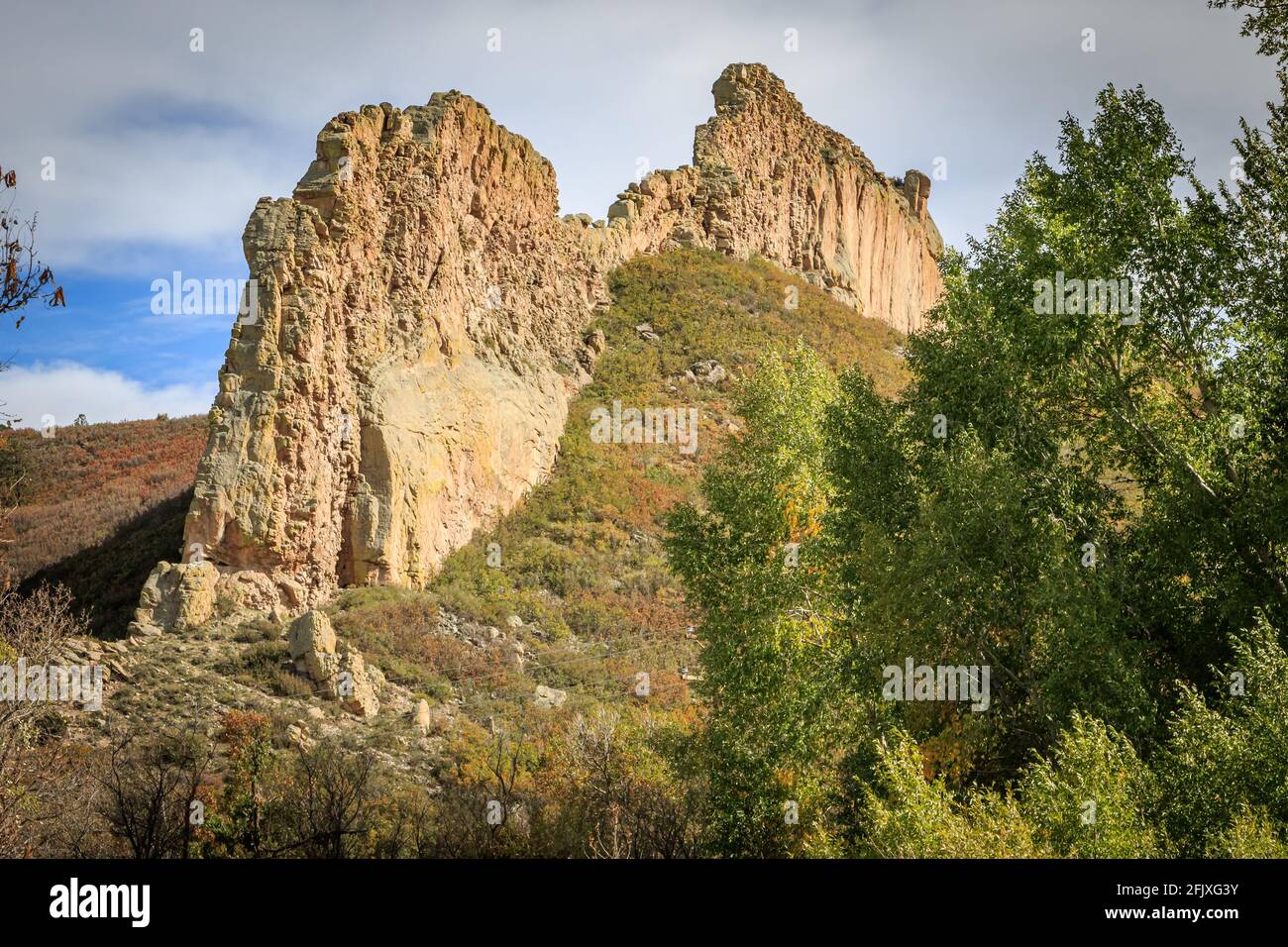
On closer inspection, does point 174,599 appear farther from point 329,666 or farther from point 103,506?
point 103,506

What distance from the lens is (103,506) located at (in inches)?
1854

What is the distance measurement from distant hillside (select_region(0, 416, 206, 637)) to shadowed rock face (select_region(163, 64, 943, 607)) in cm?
452

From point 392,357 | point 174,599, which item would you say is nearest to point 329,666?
point 174,599

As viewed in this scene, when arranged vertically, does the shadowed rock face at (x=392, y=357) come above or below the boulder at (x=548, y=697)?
above

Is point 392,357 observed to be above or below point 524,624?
above

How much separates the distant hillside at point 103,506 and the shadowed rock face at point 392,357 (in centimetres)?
452

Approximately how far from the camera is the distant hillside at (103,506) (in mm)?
31062

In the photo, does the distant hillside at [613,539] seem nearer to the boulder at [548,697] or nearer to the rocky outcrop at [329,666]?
the boulder at [548,697]

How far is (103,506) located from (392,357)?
21.3 meters

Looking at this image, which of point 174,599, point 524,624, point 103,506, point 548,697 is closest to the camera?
point 174,599

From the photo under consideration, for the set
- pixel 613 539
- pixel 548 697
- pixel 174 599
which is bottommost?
pixel 548 697

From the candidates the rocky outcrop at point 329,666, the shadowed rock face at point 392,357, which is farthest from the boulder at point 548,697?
the shadowed rock face at point 392,357
